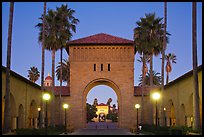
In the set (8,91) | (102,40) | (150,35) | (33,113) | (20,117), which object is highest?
(102,40)

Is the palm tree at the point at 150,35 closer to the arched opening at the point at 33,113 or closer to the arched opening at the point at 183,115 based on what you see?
the arched opening at the point at 183,115

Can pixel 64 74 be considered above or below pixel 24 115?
above

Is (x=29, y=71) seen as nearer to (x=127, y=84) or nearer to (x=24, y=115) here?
(x=127, y=84)

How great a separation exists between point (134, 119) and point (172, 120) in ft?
22.2

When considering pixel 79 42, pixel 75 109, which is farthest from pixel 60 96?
pixel 79 42

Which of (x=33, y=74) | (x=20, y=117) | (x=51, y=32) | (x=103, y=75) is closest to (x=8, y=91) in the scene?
(x=20, y=117)

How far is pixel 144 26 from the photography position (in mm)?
42438

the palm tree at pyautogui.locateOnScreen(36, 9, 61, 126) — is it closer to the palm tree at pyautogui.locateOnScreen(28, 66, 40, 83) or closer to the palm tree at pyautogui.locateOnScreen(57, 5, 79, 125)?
the palm tree at pyautogui.locateOnScreen(57, 5, 79, 125)

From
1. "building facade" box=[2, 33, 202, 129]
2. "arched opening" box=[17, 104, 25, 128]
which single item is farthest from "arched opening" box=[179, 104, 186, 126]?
"arched opening" box=[17, 104, 25, 128]

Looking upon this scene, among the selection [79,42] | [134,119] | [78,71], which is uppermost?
[79,42]

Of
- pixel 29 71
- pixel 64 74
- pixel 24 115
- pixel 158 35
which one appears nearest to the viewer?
pixel 24 115

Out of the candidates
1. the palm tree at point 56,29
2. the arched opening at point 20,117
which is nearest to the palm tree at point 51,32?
the palm tree at point 56,29

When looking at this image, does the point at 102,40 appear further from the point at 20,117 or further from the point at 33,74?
the point at 33,74

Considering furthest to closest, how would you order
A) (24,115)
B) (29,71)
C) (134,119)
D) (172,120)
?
(29,71) → (134,119) → (172,120) → (24,115)
